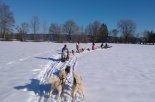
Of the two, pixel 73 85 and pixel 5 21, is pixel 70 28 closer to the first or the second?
pixel 5 21

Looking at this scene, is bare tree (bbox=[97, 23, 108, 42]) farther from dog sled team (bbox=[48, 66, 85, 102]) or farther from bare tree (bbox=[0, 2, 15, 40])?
dog sled team (bbox=[48, 66, 85, 102])

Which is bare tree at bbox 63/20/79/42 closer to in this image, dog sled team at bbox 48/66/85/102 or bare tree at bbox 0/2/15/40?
bare tree at bbox 0/2/15/40

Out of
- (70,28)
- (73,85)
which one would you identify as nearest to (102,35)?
(70,28)

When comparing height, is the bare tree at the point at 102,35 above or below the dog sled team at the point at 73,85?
above

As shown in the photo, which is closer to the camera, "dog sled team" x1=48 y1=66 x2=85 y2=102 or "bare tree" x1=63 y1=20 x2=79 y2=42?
"dog sled team" x1=48 y1=66 x2=85 y2=102

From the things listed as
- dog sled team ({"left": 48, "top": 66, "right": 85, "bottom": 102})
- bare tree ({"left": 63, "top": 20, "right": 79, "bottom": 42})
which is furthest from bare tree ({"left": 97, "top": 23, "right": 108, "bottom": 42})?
dog sled team ({"left": 48, "top": 66, "right": 85, "bottom": 102})

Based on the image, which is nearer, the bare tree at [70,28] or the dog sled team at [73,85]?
the dog sled team at [73,85]

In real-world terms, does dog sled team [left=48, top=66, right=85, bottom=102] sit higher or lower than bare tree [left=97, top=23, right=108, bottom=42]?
lower

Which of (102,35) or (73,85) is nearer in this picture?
(73,85)

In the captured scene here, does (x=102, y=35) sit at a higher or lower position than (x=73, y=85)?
Result: higher

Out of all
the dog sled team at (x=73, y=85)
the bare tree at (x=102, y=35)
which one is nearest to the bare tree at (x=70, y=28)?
the bare tree at (x=102, y=35)

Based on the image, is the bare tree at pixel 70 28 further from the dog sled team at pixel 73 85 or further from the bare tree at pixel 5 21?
the dog sled team at pixel 73 85

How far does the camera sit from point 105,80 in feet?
39.3

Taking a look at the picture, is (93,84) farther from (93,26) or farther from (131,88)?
(93,26)
